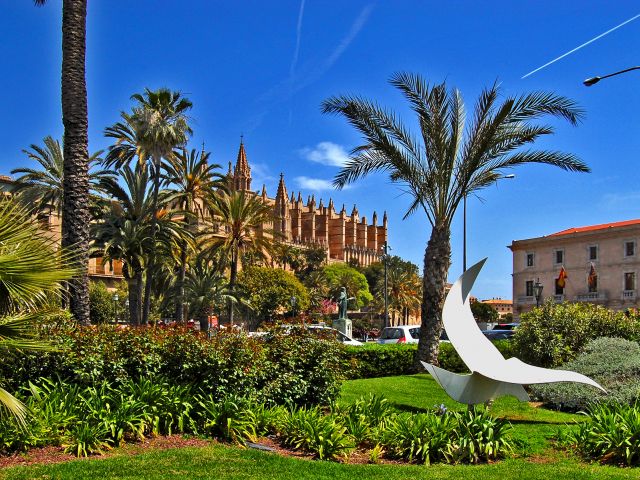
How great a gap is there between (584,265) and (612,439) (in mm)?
58350

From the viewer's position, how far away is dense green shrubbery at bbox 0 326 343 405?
864cm

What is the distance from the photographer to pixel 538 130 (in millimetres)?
16750

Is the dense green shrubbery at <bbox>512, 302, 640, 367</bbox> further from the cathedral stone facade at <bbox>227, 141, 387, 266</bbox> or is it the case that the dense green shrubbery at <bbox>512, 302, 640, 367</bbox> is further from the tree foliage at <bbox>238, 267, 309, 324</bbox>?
the cathedral stone facade at <bbox>227, 141, 387, 266</bbox>

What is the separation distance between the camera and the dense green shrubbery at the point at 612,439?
762cm

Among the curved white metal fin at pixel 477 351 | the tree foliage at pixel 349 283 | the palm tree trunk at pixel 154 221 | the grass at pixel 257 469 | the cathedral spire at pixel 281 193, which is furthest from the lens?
the cathedral spire at pixel 281 193

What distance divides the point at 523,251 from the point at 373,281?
48.8m

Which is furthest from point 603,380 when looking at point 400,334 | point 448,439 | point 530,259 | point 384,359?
point 530,259

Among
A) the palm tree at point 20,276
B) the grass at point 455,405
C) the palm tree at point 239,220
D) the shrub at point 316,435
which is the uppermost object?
the palm tree at point 239,220

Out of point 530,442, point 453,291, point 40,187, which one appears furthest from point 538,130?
point 40,187

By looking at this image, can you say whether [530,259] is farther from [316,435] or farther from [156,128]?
[316,435]

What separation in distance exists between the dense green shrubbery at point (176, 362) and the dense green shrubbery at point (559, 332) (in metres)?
7.83

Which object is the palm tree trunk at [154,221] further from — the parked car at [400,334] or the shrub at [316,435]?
the shrub at [316,435]

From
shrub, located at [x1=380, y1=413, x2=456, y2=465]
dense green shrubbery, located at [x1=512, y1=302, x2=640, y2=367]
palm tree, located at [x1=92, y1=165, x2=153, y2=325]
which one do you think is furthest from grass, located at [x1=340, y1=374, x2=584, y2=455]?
palm tree, located at [x1=92, y1=165, x2=153, y2=325]

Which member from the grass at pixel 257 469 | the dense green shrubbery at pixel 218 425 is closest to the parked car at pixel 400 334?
the dense green shrubbery at pixel 218 425
